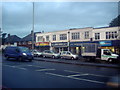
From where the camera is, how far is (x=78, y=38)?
41.7 meters

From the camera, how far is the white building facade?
35.5 m

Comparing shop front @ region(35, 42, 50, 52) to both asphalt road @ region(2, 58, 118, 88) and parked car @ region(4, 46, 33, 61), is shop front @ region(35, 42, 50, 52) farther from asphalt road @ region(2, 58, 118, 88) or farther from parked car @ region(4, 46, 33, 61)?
asphalt road @ region(2, 58, 118, 88)

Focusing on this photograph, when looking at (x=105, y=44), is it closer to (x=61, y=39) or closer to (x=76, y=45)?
(x=76, y=45)

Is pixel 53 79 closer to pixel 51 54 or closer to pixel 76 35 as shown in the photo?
pixel 51 54

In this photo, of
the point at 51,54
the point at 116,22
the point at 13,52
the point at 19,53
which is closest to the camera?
the point at 19,53

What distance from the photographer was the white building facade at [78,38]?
1399 inches

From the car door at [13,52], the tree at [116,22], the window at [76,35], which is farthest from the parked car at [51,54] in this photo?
the tree at [116,22]

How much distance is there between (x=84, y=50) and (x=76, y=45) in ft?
52.7

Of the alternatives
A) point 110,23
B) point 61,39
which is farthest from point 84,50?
point 110,23

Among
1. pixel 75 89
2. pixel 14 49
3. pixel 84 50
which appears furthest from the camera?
pixel 84 50

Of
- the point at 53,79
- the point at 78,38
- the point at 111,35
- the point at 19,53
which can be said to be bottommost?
the point at 53,79

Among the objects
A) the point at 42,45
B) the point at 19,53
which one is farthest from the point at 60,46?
the point at 19,53

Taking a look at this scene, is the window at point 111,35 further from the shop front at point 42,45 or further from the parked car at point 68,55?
the shop front at point 42,45

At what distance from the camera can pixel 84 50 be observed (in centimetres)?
2514
